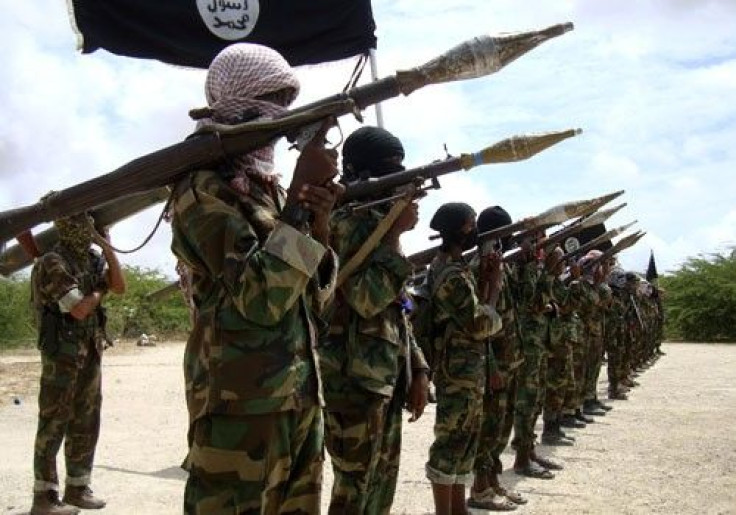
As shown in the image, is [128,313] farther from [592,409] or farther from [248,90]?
[248,90]

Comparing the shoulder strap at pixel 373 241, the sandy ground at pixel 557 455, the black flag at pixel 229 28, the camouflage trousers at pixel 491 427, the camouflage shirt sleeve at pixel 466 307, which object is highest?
the black flag at pixel 229 28

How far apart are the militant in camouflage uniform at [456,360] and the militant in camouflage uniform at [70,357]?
2.36m

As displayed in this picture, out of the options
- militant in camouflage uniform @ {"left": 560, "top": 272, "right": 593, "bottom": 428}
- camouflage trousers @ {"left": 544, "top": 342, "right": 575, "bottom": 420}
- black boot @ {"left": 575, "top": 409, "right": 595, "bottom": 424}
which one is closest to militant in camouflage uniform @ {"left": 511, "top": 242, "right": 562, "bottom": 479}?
camouflage trousers @ {"left": 544, "top": 342, "right": 575, "bottom": 420}

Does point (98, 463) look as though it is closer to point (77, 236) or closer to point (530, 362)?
point (77, 236)

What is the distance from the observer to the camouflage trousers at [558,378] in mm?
9188

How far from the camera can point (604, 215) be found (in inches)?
364

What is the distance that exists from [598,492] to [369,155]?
3.96m

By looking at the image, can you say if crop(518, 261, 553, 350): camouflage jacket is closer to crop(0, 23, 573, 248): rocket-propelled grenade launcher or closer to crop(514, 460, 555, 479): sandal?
crop(514, 460, 555, 479): sandal

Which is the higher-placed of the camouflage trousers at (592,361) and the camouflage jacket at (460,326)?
the camouflage jacket at (460,326)

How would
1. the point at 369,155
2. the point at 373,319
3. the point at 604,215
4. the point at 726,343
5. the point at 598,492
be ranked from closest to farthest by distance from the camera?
the point at 373,319 < the point at 369,155 < the point at 598,492 < the point at 604,215 < the point at 726,343

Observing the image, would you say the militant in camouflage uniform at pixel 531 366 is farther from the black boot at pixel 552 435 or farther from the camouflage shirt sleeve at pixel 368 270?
the camouflage shirt sleeve at pixel 368 270

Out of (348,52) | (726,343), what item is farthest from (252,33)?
(726,343)

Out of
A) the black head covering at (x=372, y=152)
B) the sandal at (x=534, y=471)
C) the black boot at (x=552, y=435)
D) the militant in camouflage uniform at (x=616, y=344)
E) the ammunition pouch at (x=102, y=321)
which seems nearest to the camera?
the black head covering at (x=372, y=152)

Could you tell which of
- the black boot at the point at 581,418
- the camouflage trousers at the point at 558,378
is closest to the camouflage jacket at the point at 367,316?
the camouflage trousers at the point at 558,378
